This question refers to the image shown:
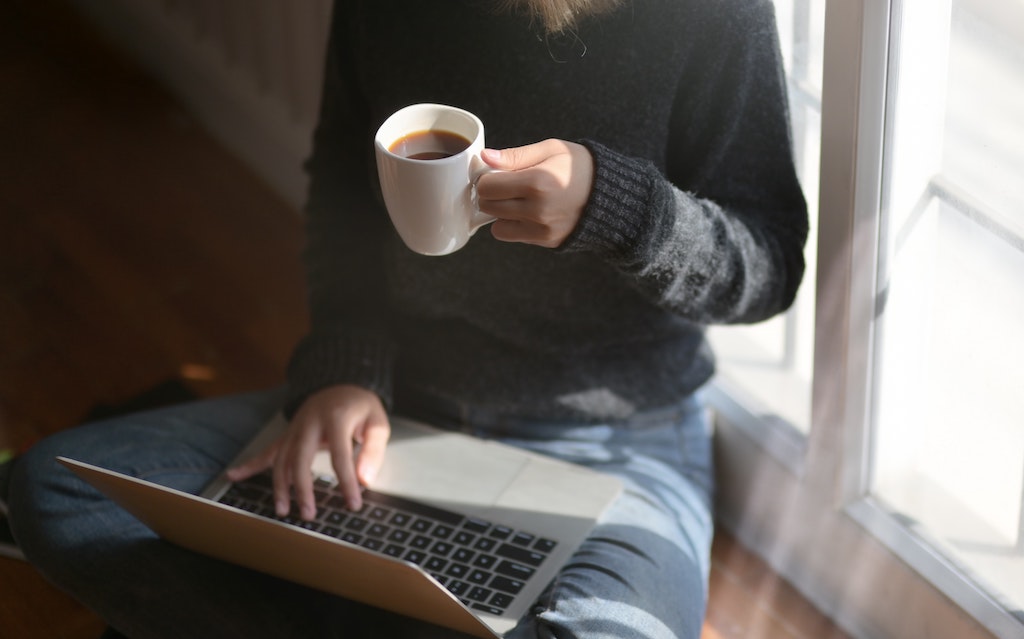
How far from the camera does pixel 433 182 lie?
2.75 ft

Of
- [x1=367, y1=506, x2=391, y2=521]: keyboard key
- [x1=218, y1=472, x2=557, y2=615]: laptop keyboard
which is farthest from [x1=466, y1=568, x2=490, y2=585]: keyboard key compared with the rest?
[x1=367, y1=506, x2=391, y2=521]: keyboard key

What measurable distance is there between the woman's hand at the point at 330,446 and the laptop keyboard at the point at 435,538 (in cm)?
2

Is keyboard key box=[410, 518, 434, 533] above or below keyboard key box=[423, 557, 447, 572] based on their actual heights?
above

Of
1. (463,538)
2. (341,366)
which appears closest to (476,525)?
(463,538)

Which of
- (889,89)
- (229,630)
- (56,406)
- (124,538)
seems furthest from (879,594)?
(56,406)

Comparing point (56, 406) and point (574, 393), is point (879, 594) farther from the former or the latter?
point (56, 406)

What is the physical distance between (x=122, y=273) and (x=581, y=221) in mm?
1252

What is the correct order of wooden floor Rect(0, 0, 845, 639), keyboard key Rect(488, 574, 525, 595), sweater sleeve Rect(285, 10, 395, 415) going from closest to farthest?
1. keyboard key Rect(488, 574, 525, 595)
2. sweater sleeve Rect(285, 10, 395, 415)
3. wooden floor Rect(0, 0, 845, 639)

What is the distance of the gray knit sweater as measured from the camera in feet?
3.25

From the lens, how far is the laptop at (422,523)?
96 cm

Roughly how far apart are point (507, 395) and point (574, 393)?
0.07 m

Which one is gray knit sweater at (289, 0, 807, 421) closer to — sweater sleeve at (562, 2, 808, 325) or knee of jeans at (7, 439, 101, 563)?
sweater sleeve at (562, 2, 808, 325)

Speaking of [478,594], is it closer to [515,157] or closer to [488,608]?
[488,608]

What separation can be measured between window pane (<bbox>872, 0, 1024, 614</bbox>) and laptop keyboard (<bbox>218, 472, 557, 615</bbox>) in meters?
0.39
